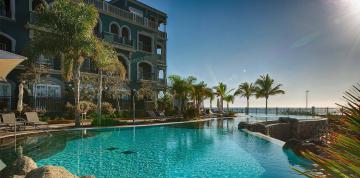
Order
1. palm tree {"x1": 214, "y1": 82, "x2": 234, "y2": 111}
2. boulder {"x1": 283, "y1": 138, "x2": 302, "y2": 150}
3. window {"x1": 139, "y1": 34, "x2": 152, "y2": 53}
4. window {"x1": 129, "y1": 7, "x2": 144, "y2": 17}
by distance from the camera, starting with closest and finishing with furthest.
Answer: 1. boulder {"x1": 283, "y1": 138, "x2": 302, "y2": 150}
2. window {"x1": 129, "y1": 7, "x2": 144, "y2": 17}
3. window {"x1": 139, "y1": 34, "x2": 152, "y2": 53}
4. palm tree {"x1": 214, "y1": 82, "x2": 234, "y2": 111}

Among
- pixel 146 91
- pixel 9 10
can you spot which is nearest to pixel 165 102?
pixel 146 91

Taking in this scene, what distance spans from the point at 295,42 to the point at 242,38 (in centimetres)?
521

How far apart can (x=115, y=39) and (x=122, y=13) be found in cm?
321

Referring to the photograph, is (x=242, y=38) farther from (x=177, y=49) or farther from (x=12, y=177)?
(x=12, y=177)

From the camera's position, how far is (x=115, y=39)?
1037 inches

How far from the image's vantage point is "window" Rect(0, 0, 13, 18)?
19.7 m

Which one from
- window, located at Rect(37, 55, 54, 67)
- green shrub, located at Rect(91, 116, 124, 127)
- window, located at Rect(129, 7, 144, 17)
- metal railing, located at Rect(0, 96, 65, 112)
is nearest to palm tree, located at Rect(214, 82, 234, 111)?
window, located at Rect(129, 7, 144, 17)

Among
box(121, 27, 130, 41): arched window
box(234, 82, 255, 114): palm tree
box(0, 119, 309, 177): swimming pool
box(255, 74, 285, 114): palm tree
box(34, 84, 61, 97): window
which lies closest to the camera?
box(0, 119, 309, 177): swimming pool

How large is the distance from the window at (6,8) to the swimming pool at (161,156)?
1201cm

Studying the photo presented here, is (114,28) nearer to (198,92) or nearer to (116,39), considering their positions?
(116,39)

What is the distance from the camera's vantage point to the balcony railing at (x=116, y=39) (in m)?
25.0

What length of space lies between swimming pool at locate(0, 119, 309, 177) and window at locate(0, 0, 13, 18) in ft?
39.4

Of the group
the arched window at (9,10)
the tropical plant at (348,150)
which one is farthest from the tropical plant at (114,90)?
the tropical plant at (348,150)

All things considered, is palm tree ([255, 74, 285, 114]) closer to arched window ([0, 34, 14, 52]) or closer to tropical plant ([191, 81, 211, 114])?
tropical plant ([191, 81, 211, 114])
